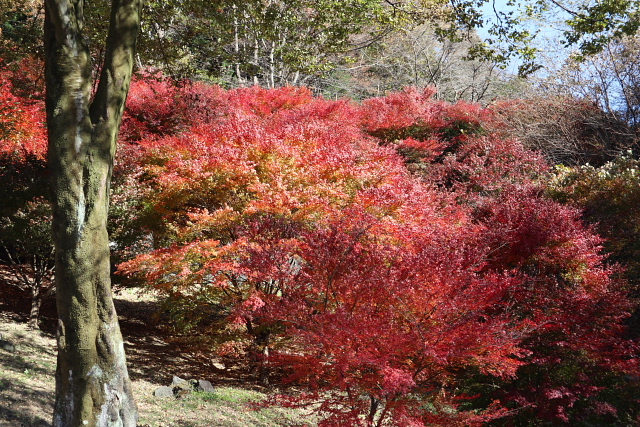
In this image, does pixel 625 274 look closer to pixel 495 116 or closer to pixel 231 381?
pixel 231 381

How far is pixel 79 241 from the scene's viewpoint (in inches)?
163

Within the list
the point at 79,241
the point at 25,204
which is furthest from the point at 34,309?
the point at 79,241

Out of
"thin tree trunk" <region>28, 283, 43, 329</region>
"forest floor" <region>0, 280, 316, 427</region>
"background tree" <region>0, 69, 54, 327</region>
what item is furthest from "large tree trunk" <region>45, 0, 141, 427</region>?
"thin tree trunk" <region>28, 283, 43, 329</region>

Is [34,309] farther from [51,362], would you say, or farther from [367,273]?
[367,273]

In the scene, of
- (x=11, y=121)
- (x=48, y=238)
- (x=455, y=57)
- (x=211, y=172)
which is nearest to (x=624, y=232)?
(x=211, y=172)

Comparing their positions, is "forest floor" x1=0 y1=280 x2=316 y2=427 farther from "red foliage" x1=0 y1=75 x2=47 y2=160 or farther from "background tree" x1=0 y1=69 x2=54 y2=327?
"red foliage" x1=0 y1=75 x2=47 y2=160

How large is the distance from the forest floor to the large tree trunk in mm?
1853

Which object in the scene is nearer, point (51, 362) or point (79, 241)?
point (79, 241)

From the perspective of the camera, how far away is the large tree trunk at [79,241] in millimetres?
4148

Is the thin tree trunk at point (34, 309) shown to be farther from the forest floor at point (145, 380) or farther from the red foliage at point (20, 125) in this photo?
the red foliage at point (20, 125)

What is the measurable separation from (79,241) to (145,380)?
16.6 ft

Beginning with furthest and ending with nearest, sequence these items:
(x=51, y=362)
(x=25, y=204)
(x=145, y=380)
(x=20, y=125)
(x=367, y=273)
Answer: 1. (x=20, y=125)
2. (x=25, y=204)
3. (x=145, y=380)
4. (x=51, y=362)
5. (x=367, y=273)

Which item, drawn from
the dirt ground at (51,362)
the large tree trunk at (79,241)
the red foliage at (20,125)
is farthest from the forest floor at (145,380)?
the red foliage at (20,125)

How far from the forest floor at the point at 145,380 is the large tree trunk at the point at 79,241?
1.85 metres
